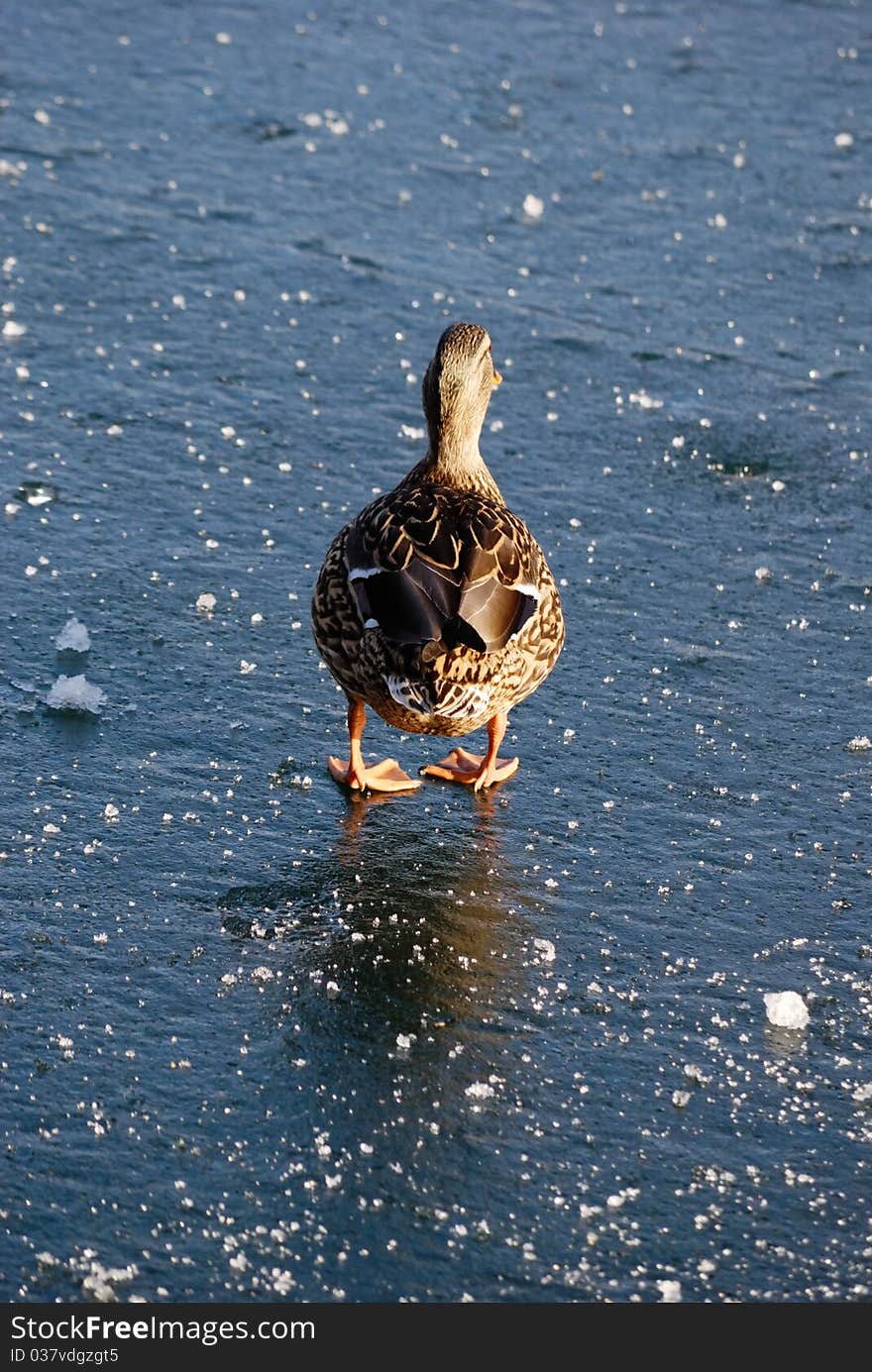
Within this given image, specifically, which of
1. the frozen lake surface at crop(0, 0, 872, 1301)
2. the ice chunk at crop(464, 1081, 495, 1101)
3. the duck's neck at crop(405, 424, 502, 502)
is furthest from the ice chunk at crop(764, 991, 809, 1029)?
the duck's neck at crop(405, 424, 502, 502)

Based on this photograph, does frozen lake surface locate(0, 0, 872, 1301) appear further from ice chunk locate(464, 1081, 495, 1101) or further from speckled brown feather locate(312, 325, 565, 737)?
speckled brown feather locate(312, 325, 565, 737)

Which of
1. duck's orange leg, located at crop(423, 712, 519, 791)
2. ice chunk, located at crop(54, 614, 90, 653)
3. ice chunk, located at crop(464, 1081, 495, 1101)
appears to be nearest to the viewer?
ice chunk, located at crop(464, 1081, 495, 1101)

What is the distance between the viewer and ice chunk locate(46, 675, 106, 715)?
533 centimetres

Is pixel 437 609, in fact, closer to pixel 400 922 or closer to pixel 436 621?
pixel 436 621

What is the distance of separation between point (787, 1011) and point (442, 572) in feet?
4.76

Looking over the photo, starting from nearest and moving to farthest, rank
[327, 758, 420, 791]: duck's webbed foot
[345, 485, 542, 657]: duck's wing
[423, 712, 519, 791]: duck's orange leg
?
[345, 485, 542, 657]: duck's wing
[327, 758, 420, 791]: duck's webbed foot
[423, 712, 519, 791]: duck's orange leg

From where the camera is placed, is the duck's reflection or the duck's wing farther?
the duck's wing

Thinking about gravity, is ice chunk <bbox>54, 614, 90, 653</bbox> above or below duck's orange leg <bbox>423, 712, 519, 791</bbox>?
above

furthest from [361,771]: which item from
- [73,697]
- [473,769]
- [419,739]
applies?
[73,697]

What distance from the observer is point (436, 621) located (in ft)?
15.3

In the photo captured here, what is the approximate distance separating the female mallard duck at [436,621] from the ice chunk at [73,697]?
706mm

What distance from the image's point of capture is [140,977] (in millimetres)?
4277

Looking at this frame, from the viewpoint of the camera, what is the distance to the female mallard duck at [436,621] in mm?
4719

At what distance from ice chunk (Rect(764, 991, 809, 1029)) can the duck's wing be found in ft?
3.75
